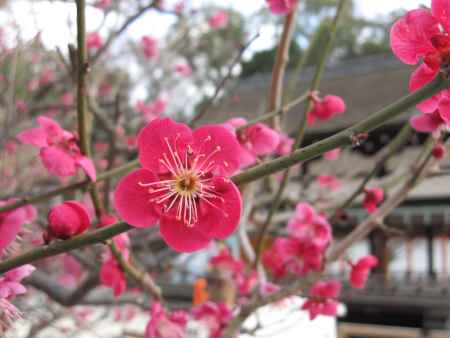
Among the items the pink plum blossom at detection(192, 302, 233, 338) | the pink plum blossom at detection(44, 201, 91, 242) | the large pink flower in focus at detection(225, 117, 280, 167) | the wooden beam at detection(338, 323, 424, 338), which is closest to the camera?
the pink plum blossom at detection(44, 201, 91, 242)

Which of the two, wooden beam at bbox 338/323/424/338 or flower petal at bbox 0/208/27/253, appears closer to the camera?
flower petal at bbox 0/208/27/253

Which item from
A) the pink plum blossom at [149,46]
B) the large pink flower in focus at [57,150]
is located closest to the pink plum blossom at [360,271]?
the large pink flower in focus at [57,150]

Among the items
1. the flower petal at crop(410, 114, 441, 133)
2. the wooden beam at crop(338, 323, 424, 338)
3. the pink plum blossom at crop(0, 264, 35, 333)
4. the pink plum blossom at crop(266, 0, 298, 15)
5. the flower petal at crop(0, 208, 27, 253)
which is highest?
the wooden beam at crop(338, 323, 424, 338)

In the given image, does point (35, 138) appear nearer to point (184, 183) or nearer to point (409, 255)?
point (184, 183)

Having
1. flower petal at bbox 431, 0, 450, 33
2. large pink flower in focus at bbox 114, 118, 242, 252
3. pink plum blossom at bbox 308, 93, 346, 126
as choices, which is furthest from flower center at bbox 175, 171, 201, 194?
pink plum blossom at bbox 308, 93, 346, 126

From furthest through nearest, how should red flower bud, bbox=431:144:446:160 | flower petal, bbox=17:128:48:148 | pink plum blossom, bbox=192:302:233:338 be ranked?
pink plum blossom, bbox=192:302:233:338 → red flower bud, bbox=431:144:446:160 → flower petal, bbox=17:128:48:148

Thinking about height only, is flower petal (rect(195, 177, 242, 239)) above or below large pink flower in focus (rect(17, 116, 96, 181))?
below

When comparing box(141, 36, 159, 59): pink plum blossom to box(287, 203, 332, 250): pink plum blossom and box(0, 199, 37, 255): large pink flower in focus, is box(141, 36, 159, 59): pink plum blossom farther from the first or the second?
box(0, 199, 37, 255): large pink flower in focus

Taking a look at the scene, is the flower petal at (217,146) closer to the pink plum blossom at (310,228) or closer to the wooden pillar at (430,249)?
the pink plum blossom at (310,228)
